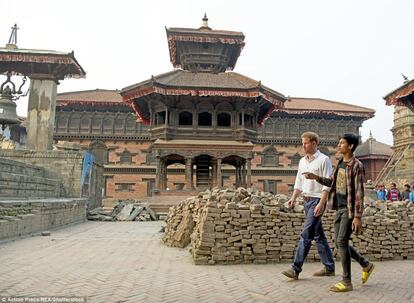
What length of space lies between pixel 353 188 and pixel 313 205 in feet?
1.97

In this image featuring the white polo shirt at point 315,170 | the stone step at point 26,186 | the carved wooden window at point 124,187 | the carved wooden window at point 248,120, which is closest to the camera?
the white polo shirt at point 315,170

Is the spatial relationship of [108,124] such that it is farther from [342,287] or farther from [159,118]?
[342,287]

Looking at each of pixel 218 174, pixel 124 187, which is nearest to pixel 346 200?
pixel 218 174


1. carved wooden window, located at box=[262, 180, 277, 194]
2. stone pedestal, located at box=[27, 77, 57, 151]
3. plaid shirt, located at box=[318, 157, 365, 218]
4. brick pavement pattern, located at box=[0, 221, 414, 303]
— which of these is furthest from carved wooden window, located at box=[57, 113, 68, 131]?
plaid shirt, located at box=[318, 157, 365, 218]

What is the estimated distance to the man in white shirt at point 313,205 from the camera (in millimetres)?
4203

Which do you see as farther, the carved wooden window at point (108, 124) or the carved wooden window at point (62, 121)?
the carved wooden window at point (108, 124)

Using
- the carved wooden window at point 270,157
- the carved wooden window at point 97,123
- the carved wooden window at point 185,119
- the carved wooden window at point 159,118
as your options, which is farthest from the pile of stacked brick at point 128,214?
the carved wooden window at point 270,157

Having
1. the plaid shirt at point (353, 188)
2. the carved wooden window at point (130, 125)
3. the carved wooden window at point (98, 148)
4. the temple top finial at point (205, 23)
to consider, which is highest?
the temple top finial at point (205, 23)

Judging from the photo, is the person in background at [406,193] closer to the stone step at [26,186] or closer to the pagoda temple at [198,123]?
the pagoda temple at [198,123]

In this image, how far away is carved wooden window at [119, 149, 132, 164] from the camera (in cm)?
3075

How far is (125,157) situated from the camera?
101 feet

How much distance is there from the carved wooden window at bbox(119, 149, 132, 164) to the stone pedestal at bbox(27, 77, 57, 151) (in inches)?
535

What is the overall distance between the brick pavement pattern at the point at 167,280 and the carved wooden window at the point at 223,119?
13.3m

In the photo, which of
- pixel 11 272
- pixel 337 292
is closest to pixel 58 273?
pixel 11 272
